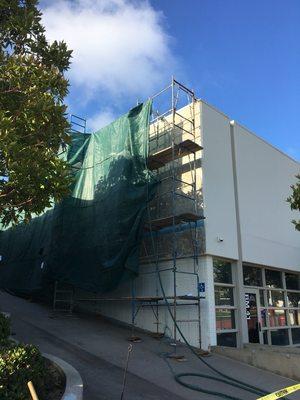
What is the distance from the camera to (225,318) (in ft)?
45.3

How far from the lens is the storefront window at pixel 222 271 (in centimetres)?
1398

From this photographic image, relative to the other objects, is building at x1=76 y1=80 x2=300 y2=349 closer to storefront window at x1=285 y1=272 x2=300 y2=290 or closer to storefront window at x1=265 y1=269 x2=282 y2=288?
storefront window at x1=265 y1=269 x2=282 y2=288

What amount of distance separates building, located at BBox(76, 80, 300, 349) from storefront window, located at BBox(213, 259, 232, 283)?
0.02 meters

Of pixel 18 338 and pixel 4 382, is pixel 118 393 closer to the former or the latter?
pixel 4 382

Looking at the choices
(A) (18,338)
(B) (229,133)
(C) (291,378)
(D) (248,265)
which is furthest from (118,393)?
(B) (229,133)

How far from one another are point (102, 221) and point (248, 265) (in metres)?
5.36

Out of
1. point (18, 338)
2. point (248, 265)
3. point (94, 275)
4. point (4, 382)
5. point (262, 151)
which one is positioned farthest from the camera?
point (262, 151)

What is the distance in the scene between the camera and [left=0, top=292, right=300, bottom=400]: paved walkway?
8.54m

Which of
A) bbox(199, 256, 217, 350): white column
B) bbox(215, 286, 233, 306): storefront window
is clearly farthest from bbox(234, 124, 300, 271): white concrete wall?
bbox(199, 256, 217, 350): white column

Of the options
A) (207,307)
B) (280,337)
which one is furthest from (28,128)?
(280,337)

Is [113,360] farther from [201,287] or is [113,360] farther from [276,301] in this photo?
[276,301]

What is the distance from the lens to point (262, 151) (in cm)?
1791

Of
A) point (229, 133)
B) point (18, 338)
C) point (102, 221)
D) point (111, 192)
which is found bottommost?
point (18, 338)

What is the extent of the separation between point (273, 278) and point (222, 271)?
4.17 meters
